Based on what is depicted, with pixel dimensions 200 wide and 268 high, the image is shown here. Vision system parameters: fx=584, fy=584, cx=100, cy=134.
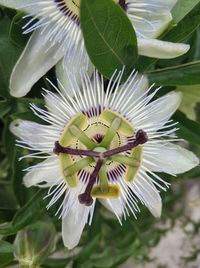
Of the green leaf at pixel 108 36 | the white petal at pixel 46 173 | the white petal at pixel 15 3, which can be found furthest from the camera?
the white petal at pixel 46 173

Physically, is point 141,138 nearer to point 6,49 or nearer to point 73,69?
point 73,69

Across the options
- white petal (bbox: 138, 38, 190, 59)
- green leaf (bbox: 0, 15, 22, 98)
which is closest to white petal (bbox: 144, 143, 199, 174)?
white petal (bbox: 138, 38, 190, 59)

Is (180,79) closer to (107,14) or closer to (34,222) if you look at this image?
(107,14)

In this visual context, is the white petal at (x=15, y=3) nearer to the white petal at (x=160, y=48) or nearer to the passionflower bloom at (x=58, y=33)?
the passionflower bloom at (x=58, y=33)

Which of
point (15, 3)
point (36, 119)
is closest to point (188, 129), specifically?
point (36, 119)

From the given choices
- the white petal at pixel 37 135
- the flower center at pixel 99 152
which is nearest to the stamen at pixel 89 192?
the flower center at pixel 99 152

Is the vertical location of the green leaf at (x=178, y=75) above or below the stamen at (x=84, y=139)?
above

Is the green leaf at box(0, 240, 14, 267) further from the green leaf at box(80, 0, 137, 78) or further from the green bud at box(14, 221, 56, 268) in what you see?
the green leaf at box(80, 0, 137, 78)

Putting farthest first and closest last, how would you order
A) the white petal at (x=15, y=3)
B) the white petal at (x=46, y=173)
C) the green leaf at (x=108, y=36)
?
the white petal at (x=46, y=173)
the white petal at (x=15, y=3)
the green leaf at (x=108, y=36)
